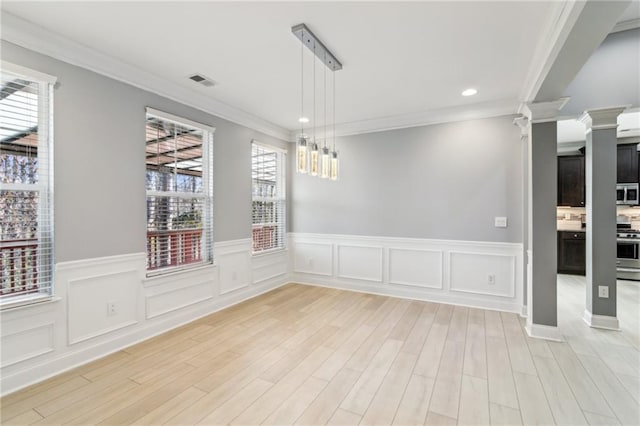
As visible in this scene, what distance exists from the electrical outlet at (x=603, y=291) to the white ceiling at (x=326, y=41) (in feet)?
7.86

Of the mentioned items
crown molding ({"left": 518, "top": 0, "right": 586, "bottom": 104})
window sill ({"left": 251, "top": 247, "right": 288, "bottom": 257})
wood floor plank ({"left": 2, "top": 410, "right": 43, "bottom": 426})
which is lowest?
wood floor plank ({"left": 2, "top": 410, "right": 43, "bottom": 426})

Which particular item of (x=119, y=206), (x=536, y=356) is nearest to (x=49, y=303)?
(x=119, y=206)

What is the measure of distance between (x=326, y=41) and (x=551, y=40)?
1.71 metres

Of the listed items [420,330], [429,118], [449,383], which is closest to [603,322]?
[420,330]

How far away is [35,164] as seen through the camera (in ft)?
7.82

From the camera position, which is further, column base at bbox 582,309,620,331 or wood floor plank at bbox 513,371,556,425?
column base at bbox 582,309,620,331

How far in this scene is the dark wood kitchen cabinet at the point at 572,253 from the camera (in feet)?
19.5

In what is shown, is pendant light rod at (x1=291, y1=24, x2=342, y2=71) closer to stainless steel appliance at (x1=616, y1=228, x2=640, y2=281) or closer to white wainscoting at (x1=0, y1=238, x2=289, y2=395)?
white wainscoting at (x1=0, y1=238, x2=289, y2=395)

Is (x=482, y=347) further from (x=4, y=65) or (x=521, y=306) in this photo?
(x=4, y=65)

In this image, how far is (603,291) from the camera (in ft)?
10.9

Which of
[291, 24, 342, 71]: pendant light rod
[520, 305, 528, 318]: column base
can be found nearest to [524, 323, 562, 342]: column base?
[520, 305, 528, 318]: column base

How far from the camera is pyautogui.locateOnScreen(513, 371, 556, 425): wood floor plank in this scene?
6.23 ft

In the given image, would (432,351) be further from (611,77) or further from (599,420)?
(611,77)

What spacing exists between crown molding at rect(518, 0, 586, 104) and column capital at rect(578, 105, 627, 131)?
804 mm
